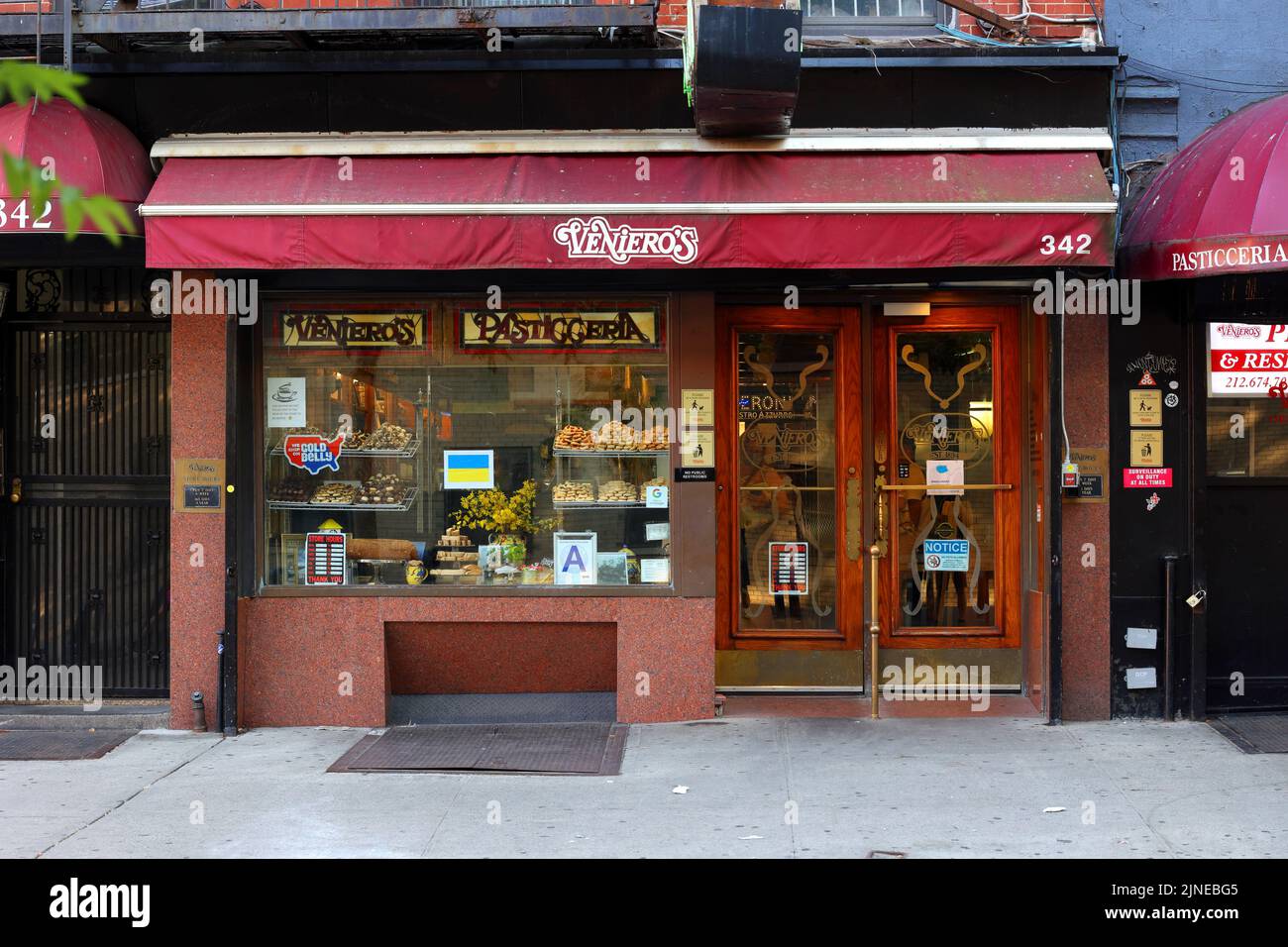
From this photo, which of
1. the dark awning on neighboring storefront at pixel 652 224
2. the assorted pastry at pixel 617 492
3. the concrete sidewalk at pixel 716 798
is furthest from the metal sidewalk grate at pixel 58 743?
the assorted pastry at pixel 617 492

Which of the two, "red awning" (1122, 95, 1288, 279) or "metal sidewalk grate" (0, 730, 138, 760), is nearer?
"red awning" (1122, 95, 1288, 279)

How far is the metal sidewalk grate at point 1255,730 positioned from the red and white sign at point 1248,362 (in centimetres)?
213

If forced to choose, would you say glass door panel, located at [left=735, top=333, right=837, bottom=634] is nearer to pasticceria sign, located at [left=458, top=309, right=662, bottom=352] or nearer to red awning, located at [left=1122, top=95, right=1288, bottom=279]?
pasticceria sign, located at [left=458, top=309, right=662, bottom=352]

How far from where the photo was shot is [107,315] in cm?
855

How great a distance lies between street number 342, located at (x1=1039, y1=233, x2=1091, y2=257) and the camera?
7.06m

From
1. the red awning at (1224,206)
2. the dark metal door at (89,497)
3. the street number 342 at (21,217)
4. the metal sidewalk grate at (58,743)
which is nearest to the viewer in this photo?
the red awning at (1224,206)

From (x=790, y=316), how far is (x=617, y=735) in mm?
3104

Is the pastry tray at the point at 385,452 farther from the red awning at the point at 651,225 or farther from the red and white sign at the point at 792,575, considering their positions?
the red and white sign at the point at 792,575

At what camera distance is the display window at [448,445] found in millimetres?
8336

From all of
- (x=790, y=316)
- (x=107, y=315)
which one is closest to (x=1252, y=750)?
(x=790, y=316)

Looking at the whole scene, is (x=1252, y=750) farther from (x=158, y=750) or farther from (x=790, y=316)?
(x=158, y=750)

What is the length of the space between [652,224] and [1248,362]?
408 cm

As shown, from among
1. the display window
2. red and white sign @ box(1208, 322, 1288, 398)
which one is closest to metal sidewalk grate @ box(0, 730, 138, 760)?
the display window

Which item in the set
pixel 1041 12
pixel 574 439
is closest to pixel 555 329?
pixel 574 439
